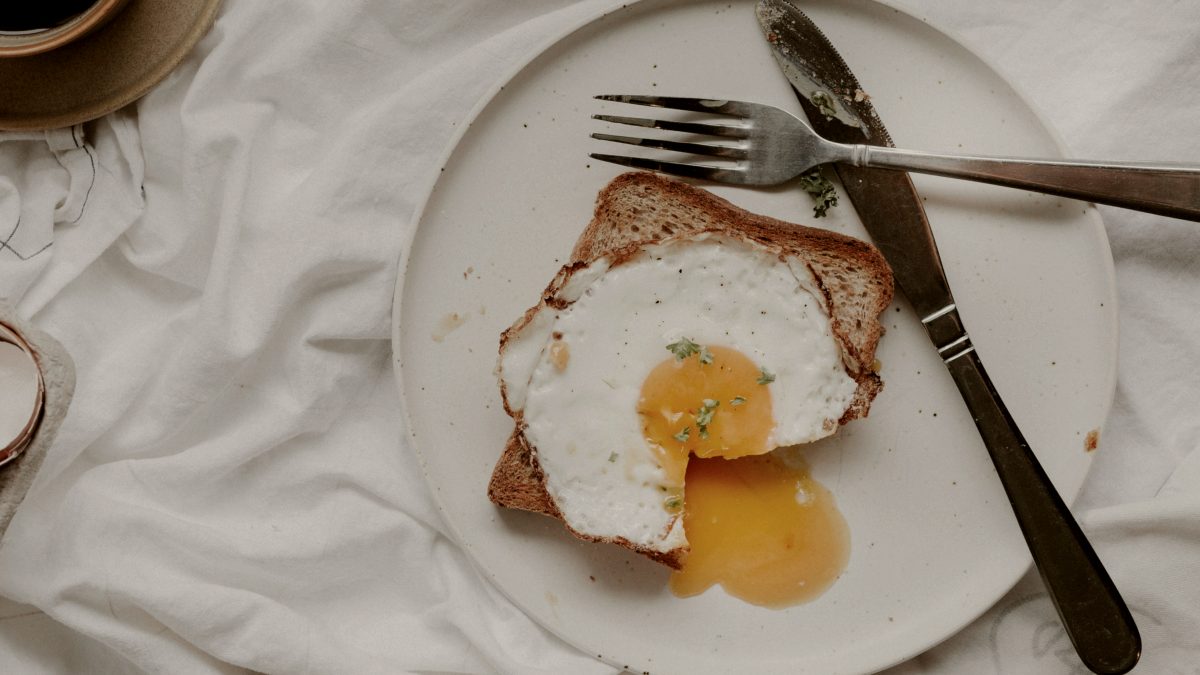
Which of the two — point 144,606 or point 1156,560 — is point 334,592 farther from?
point 1156,560

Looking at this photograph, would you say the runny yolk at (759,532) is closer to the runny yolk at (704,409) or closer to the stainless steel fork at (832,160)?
the runny yolk at (704,409)

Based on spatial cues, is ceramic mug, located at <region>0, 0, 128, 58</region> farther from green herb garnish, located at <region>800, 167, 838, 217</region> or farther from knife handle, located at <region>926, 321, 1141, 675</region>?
knife handle, located at <region>926, 321, 1141, 675</region>

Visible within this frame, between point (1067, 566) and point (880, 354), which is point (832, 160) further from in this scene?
point (1067, 566)

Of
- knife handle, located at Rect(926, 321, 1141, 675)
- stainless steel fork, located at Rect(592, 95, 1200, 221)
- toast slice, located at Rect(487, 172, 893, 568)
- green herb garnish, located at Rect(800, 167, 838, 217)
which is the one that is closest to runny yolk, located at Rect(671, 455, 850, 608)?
toast slice, located at Rect(487, 172, 893, 568)

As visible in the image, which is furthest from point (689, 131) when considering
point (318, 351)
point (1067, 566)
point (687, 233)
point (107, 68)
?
point (107, 68)

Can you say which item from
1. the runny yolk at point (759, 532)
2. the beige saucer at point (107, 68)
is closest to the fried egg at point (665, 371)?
the runny yolk at point (759, 532)
